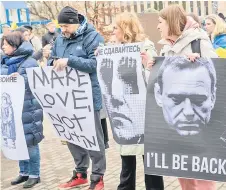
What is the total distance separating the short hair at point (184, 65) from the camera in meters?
3.20

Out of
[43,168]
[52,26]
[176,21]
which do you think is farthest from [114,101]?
[52,26]

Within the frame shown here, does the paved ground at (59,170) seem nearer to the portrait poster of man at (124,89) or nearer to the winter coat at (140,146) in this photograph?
the winter coat at (140,146)

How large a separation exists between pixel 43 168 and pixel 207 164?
317 centimetres

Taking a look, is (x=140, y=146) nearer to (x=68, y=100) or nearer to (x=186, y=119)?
(x=186, y=119)

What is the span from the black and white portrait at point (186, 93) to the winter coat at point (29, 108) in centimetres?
205

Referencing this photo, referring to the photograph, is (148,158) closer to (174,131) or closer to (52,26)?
(174,131)

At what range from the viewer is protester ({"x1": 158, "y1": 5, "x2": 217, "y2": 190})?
335 centimetres

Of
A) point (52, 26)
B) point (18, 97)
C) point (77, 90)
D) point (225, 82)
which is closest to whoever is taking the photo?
point (225, 82)

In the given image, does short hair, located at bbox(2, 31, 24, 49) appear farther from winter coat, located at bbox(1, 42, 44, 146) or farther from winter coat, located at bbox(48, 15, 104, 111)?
winter coat, located at bbox(48, 15, 104, 111)

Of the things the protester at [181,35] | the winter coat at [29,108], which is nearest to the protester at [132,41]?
the protester at [181,35]

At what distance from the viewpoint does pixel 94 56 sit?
182 inches

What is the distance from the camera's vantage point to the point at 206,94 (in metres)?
3.23

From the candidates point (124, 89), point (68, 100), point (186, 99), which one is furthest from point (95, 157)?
point (186, 99)

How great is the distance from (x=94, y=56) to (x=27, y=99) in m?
0.99
